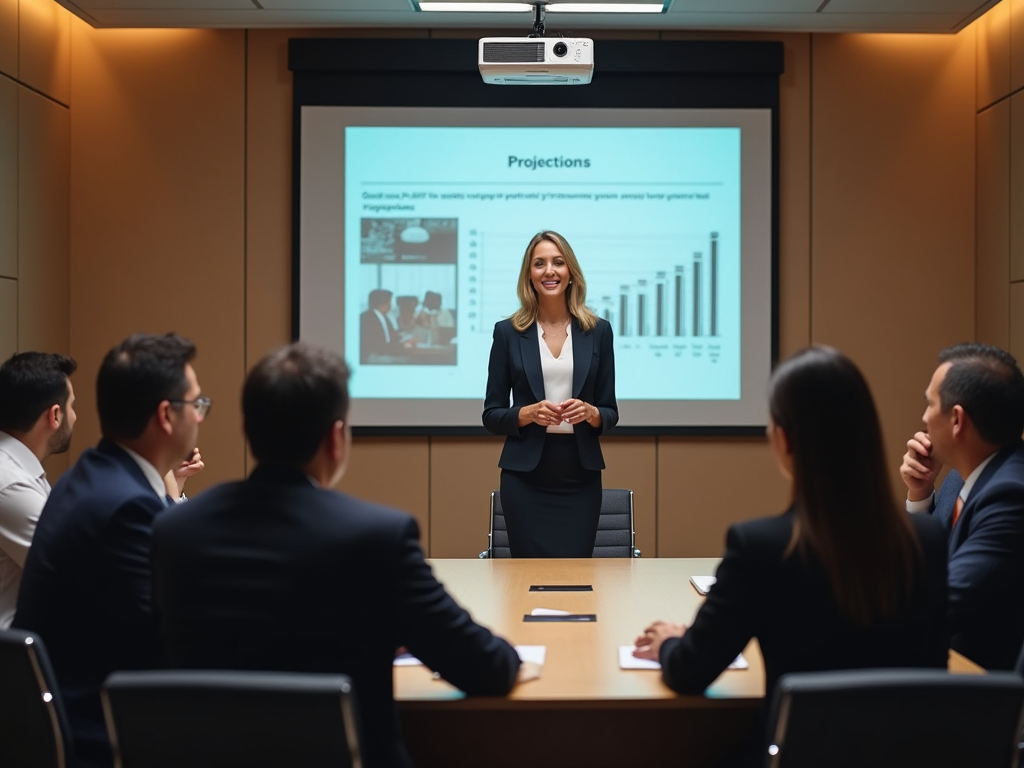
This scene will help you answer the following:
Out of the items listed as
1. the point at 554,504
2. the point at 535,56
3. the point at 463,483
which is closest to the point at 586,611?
the point at 554,504

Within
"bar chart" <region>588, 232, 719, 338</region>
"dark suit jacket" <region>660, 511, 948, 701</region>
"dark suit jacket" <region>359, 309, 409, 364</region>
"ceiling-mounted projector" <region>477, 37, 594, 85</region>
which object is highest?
"ceiling-mounted projector" <region>477, 37, 594, 85</region>

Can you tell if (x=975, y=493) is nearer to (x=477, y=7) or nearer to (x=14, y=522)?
(x=14, y=522)

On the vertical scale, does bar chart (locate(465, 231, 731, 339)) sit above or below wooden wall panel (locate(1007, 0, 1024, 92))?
below

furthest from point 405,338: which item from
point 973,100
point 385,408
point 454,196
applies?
point 973,100

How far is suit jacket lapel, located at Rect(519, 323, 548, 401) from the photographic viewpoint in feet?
13.2

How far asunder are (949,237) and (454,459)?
10.5 feet

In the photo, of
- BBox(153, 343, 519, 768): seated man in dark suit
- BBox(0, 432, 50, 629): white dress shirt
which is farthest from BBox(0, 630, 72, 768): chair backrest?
BBox(0, 432, 50, 629): white dress shirt

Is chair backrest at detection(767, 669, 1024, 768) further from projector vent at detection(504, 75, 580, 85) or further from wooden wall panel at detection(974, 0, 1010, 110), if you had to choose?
wooden wall panel at detection(974, 0, 1010, 110)

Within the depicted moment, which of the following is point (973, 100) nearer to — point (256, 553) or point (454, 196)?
point (454, 196)

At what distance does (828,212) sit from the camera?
573cm

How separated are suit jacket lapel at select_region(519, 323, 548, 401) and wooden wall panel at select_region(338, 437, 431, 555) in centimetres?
180

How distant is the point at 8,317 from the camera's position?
5.05m

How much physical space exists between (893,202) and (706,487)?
2.00m

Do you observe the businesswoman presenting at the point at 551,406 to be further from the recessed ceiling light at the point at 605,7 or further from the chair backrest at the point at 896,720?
the chair backrest at the point at 896,720
